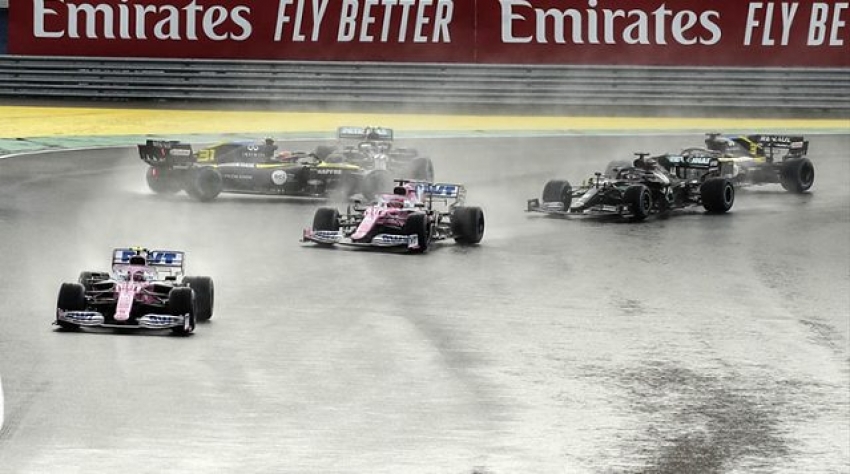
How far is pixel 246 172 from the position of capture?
23.8 metres

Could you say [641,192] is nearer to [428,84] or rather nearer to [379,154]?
[379,154]

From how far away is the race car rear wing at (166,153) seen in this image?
Result: 923 inches

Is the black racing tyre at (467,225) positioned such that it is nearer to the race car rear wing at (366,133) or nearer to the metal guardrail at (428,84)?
the race car rear wing at (366,133)

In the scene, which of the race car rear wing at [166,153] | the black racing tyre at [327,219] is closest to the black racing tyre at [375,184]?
the race car rear wing at [166,153]

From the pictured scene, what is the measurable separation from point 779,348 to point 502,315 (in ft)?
8.25

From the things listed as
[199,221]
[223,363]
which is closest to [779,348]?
[223,363]

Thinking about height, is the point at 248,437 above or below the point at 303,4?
below

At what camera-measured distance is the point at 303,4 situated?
1590 inches

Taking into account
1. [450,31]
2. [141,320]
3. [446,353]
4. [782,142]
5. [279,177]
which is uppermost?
[450,31]

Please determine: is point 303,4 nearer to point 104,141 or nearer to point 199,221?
point 104,141

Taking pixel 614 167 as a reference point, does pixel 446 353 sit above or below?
below

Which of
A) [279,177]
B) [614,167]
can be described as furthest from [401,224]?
[614,167]

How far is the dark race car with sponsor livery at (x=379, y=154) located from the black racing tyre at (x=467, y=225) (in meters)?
4.25

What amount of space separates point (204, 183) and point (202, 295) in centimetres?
903
